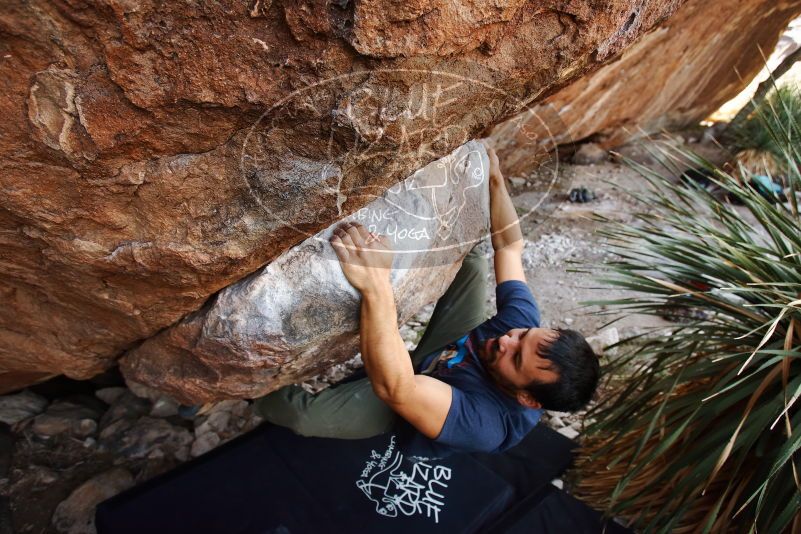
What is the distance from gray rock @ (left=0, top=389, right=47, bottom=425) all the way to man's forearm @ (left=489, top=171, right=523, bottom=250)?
2.11 metres

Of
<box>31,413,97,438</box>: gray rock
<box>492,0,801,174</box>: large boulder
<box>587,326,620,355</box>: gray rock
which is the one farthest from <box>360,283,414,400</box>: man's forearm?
<box>492,0,801,174</box>: large boulder

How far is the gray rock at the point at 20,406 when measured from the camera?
8.06 feet

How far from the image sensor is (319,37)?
1.01 meters

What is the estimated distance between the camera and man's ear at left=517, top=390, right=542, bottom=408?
185cm

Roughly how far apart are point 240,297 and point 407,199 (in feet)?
1.74

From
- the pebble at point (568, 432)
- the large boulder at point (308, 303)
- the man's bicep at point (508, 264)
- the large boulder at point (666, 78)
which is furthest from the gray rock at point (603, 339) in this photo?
the large boulder at point (308, 303)

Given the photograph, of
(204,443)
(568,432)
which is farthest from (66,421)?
(568,432)

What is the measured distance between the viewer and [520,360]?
70.6 inches

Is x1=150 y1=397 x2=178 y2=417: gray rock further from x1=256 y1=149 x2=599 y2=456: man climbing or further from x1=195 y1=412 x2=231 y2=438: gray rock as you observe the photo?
x1=256 y1=149 x2=599 y2=456: man climbing

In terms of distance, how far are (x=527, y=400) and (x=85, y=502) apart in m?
1.71

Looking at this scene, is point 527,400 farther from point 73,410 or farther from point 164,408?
point 73,410

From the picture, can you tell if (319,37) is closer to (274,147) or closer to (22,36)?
(274,147)

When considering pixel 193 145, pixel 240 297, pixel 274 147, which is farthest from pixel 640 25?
pixel 240 297

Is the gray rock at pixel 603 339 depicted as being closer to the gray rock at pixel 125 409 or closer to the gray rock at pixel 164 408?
the gray rock at pixel 164 408
